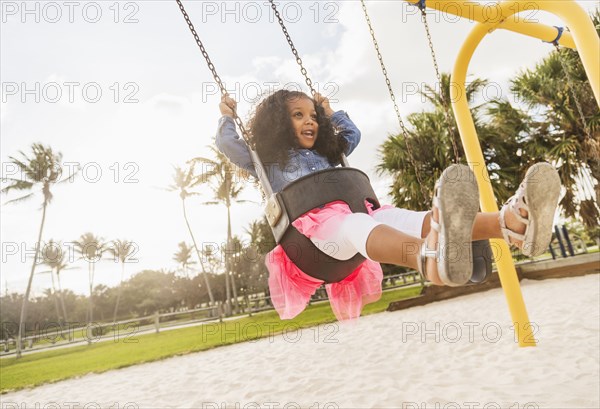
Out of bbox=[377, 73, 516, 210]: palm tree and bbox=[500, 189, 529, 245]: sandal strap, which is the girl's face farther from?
bbox=[377, 73, 516, 210]: palm tree

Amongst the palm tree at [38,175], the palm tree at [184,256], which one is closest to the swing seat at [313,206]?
the palm tree at [38,175]

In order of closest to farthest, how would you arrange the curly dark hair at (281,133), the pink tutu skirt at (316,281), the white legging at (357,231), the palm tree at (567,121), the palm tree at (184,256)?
1. the white legging at (357,231)
2. the pink tutu skirt at (316,281)
3. the curly dark hair at (281,133)
4. the palm tree at (567,121)
5. the palm tree at (184,256)

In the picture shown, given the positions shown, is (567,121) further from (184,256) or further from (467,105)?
(184,256)

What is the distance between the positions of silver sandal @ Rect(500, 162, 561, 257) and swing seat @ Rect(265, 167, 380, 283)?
1.93ft

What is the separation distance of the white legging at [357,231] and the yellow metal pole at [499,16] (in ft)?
4.98

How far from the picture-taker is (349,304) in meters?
2.11

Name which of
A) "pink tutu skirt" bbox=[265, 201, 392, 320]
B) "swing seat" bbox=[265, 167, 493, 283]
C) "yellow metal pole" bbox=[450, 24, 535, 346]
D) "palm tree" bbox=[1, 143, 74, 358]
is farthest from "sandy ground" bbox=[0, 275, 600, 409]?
"palm tree" bbox=[1, 143, 74, 358]

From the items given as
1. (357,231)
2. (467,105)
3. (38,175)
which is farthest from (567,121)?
(38,175)

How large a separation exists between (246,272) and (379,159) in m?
16.8

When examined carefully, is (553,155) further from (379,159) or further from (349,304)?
(349,304)

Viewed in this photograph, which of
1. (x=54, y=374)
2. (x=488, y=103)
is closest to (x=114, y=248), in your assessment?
(x=54, y=374)

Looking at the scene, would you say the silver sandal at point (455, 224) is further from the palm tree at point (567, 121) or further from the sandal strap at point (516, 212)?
the palm tree at point (567, 121)

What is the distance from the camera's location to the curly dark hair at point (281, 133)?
209cm

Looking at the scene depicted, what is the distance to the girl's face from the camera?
2127 mm
